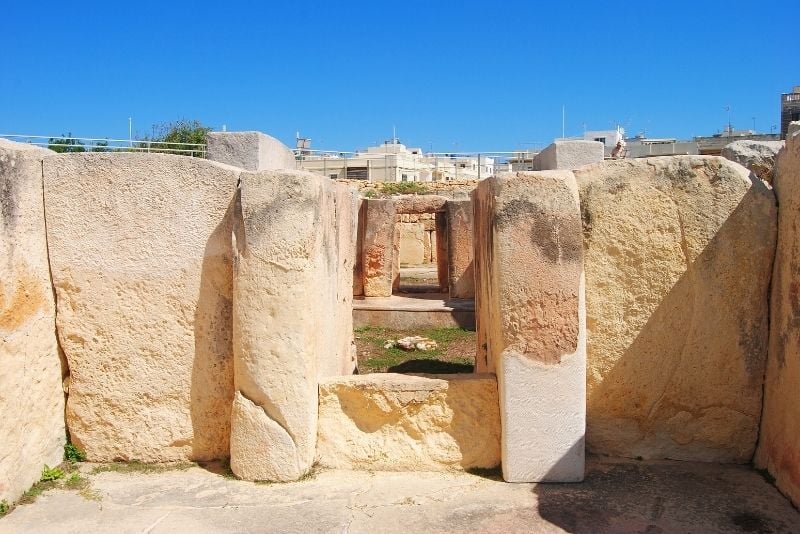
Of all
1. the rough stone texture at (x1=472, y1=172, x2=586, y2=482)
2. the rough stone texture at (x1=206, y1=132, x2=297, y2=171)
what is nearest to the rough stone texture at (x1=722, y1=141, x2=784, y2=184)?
the rough stone texture at (x1=472, y1=172, x2=586, y2=482)

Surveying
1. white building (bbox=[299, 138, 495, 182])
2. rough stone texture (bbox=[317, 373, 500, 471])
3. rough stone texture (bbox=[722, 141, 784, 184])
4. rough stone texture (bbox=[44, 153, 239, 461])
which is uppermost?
white building (bbox=[299, 138, 495, 182])

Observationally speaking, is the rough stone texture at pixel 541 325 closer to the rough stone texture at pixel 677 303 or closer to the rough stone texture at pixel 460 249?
the rough stone texture at pixel 677 303

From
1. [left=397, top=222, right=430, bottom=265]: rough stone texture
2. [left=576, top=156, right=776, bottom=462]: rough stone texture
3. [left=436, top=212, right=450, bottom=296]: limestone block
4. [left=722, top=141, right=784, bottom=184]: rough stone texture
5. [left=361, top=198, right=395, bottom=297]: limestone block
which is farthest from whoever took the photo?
[left=397, top=222, right=430, bottom=265]: rough stone texture

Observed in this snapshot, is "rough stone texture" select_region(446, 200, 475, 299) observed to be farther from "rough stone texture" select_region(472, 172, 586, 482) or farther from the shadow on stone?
"rough stone texture" select_region(472, 172, 586, 482)

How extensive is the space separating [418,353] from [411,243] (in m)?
11.0

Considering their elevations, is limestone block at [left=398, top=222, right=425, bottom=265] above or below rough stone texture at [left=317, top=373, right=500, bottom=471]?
above

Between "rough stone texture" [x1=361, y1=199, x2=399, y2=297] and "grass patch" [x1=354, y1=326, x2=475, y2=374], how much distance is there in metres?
1.44

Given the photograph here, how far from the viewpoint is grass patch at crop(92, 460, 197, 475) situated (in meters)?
3.97

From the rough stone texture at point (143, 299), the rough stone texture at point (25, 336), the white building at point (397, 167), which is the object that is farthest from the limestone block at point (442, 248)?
the white building at point (397, 167)

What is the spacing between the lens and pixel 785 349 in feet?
12.0

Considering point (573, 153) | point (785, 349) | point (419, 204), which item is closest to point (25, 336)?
point (785, 349)

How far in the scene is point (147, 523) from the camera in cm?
332

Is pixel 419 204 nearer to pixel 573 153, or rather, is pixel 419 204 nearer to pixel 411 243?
pixel 573 153

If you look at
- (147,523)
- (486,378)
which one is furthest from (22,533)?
(486,378)
